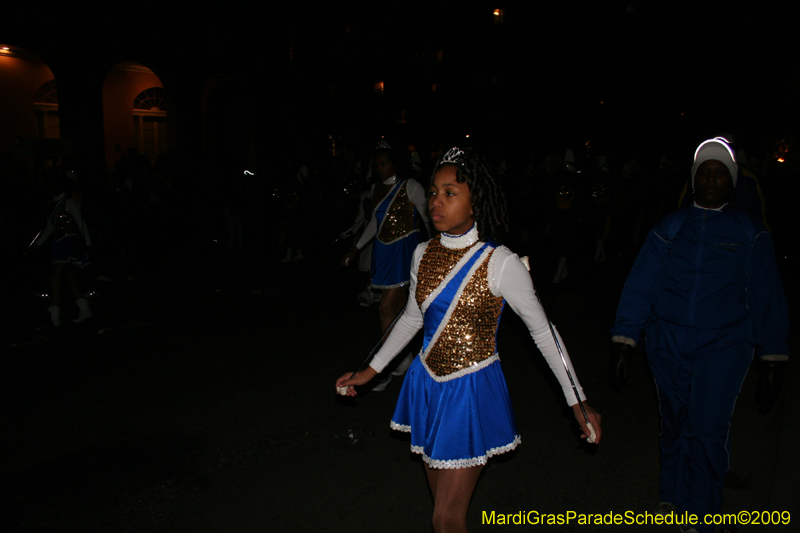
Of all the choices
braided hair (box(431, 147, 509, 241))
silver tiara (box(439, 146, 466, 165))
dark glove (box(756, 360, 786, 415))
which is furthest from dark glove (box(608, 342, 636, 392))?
silver tiara (box(439, 146, 466, 165))

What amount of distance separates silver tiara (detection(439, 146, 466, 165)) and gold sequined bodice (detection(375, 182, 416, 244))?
3.34 m

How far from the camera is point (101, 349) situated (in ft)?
23.5

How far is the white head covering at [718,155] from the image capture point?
11.1ft

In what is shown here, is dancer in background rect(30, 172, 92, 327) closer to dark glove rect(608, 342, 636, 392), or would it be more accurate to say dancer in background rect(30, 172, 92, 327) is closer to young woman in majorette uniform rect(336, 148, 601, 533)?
young woman in majorette uniform rect(336, 148, 601, 533)

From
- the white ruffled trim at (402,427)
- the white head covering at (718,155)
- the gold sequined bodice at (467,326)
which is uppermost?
the white head covering at (718,155)

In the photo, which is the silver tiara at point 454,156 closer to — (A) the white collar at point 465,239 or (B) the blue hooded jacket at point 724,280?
(A) the white collar at point 465,239

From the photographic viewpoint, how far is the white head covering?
3393mm

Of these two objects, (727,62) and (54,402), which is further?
(727,62)

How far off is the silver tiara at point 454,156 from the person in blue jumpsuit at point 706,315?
1.36m

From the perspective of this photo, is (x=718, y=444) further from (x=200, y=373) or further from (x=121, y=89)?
(x=121, y=89)

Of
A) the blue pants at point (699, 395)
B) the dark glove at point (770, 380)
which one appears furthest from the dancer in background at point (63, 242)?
the dark glove at point (770, 380)

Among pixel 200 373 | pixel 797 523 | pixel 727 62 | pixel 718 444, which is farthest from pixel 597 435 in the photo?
A: pixel 727 62

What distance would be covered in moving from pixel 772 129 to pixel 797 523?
1552 inches

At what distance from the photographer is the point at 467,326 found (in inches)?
107
